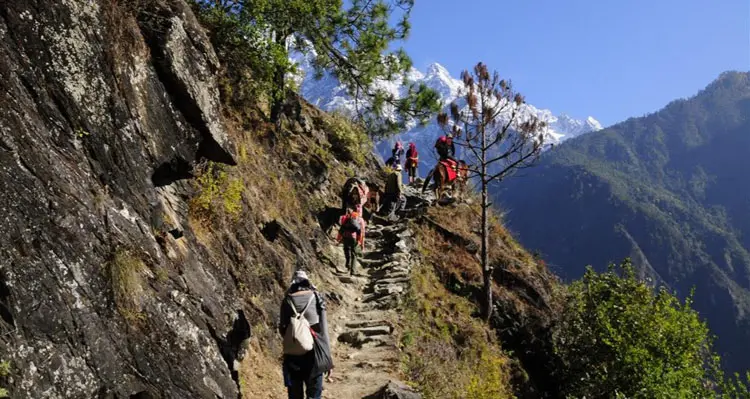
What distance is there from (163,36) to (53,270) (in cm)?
429

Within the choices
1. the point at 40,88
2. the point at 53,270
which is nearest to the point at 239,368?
the point at 53,270

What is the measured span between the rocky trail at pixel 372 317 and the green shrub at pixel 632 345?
5.69m

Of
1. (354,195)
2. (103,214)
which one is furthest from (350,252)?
(103,214)

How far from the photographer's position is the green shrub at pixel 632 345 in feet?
46.0

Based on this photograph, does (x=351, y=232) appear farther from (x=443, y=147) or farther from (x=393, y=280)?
(x=443, y=147)

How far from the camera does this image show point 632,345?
48.1 ft

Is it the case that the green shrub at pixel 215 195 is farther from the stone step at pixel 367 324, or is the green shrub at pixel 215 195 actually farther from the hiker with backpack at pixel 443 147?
the hiker with backpack at pixel 443 147

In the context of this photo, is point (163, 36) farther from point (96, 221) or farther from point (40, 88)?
point (96, 221)

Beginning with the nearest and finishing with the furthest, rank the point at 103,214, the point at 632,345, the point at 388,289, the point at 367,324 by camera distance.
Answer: the point at 103,214
the point at 367,324
the point at 388,289
the point at 632,345

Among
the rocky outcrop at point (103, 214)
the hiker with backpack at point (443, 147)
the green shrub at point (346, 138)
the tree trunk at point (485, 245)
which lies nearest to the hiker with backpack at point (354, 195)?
the tree trunk at point (485, 245)

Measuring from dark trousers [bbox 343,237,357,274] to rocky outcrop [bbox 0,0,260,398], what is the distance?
6.34m

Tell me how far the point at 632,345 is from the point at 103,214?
14.1 meters

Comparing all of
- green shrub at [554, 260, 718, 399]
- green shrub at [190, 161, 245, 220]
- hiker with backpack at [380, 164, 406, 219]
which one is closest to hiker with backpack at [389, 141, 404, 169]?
hiker with backpack at [380, 164, 406, 219]

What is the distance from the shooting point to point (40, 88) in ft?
17.1
